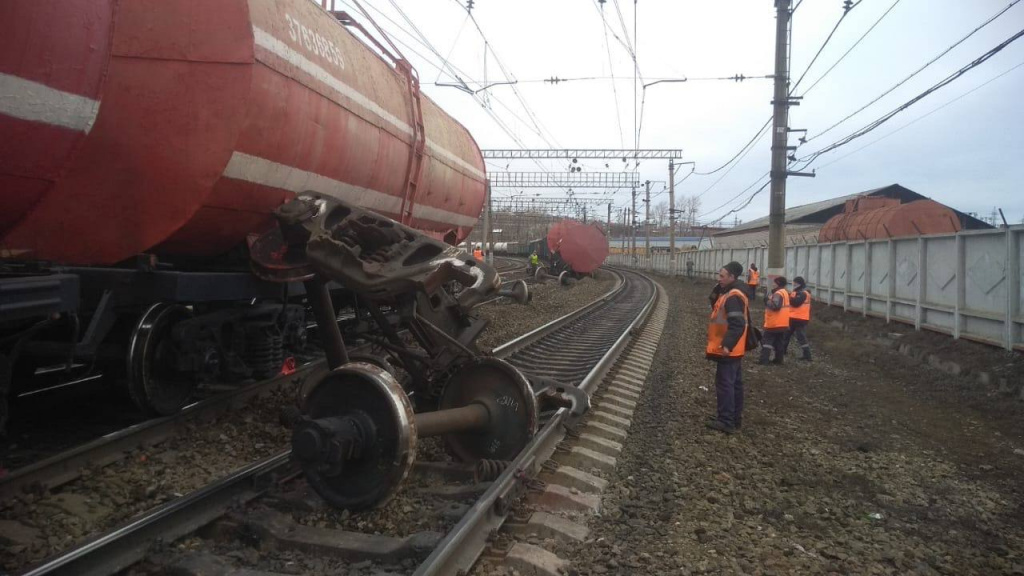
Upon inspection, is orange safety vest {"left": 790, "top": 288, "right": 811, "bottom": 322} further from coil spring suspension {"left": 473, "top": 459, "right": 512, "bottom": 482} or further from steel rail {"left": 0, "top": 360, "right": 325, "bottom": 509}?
steel rail {"left": 0, "top": 360, "right": 325, "bottom": 509}

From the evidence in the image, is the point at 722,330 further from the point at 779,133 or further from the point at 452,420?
the point at 779,133

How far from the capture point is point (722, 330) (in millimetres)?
6109

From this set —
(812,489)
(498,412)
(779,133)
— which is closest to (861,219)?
(779,133)

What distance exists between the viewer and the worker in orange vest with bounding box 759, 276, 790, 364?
396 inches

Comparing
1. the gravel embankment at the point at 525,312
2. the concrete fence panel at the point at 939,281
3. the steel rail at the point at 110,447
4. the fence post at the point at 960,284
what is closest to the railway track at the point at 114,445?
the steel rail at the point at 110,447

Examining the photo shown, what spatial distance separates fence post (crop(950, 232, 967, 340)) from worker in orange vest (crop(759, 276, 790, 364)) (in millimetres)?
2548

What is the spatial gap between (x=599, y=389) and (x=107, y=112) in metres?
5.14

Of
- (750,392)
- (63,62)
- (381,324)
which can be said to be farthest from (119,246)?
(750,392)

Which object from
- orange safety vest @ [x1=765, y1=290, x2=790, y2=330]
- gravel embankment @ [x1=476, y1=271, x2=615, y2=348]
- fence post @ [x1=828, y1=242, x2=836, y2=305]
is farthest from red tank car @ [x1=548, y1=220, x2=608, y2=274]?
orange safety vest @ [x1=765, y1=290, x2=790, y2=330]

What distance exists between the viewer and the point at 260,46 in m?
3.87

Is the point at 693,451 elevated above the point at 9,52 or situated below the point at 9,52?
below

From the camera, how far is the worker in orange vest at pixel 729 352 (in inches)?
235

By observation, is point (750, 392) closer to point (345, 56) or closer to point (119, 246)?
point (345, 56)

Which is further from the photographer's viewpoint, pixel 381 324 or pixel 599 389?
pixel 599 389
